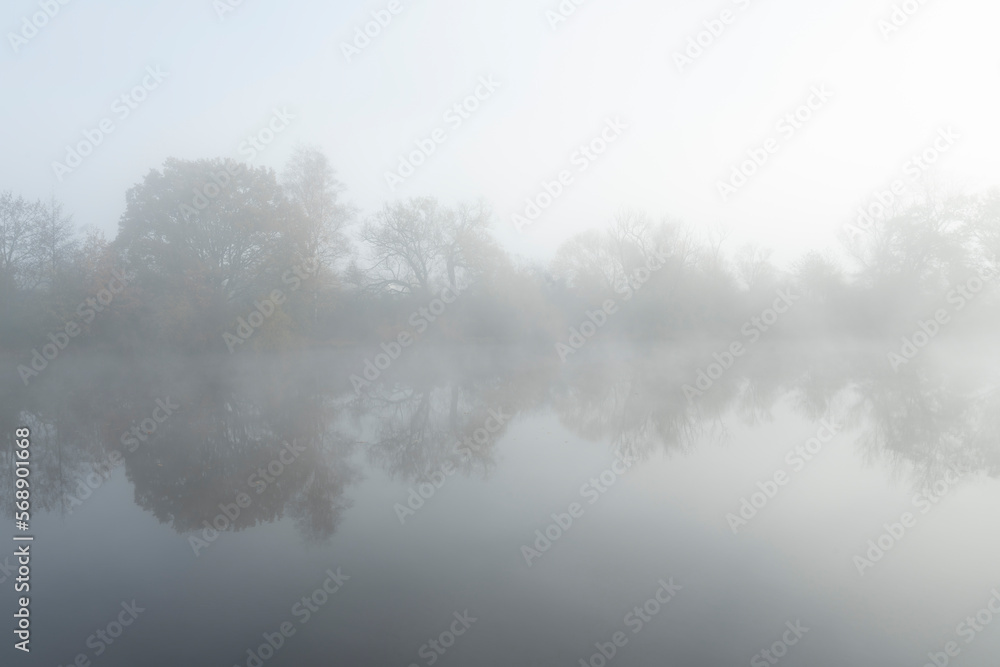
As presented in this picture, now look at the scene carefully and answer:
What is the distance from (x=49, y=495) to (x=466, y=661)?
22.0 ft

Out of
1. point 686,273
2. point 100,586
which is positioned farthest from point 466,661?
point 686,273

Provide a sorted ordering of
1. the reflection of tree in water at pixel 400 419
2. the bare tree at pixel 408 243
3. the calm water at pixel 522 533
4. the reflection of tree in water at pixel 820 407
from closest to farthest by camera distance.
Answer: the calm water at pixel 522 533 → the reflection of tree in water at pixel 400 419 → the reflection of tree in water at pixel 820 407 → the bare tree at pixel 408 243

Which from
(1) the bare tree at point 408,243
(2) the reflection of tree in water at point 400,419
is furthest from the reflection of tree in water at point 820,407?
(1) the bare tree at point 408,243

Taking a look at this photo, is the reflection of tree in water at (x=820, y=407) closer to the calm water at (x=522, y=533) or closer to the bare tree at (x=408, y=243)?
the calm water at (x=522, y=533)

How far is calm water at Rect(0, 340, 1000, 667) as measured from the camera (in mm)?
4164

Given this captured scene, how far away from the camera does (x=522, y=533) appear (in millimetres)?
6062

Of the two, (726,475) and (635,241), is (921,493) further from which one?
(635,241)

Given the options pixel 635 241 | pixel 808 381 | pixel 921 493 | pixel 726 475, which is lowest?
pixel 726 475

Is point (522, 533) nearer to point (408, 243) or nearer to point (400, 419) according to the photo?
point (400, 419)

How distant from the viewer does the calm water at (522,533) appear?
4.16 m

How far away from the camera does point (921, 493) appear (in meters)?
7.24

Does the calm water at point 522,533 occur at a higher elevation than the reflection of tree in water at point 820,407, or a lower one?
lower

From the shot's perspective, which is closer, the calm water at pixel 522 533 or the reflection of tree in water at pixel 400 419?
the calm water at pixel 522 533

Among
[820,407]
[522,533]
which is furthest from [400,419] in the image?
[820,407]
